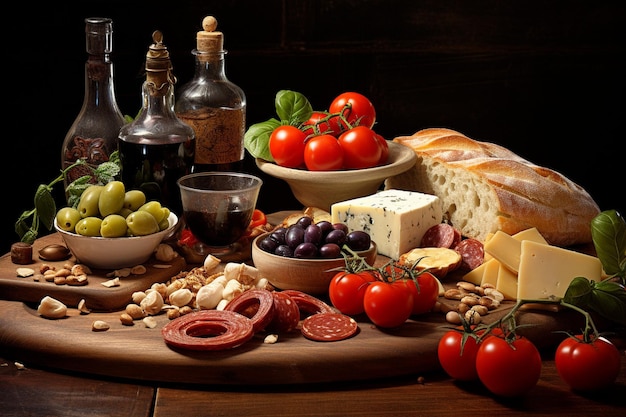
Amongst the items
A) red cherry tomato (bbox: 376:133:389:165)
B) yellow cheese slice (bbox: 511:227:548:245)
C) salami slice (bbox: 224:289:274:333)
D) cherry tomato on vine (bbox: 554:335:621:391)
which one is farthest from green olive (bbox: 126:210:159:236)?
cherry tomato on vine (bbox: 554:335:621:391)

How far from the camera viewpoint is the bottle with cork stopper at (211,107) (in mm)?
2908

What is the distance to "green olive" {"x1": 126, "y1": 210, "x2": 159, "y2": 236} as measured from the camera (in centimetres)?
243

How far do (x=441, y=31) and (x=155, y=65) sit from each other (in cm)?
167

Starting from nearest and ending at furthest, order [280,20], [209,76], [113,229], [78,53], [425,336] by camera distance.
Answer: [425,336] < [113,229] < [209,76] < [78,53] < [280,20]

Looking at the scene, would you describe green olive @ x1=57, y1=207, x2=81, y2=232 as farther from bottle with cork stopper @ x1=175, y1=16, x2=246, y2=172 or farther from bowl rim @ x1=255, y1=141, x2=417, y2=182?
bowl rim @ x1=255, y1=141, x2=417, y2=182

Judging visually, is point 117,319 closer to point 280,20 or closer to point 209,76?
point 209,76

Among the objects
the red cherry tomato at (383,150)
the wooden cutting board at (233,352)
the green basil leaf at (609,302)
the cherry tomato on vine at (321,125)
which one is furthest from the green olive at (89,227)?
the green basil leaf at (609,302)

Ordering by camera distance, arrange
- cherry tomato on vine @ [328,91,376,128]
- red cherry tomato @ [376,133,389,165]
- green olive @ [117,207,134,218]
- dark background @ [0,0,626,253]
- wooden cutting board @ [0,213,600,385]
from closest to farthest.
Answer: wooden cutting board @ [0,213,600,385] < green olive @ [117,207,134,218] < red cherry tomato @ [376,133,389,165] < cherry tomato on vine @ [328,91,376,128] < dark background @ [0,0,626,253]

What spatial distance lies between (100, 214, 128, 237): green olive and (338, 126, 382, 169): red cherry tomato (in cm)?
81

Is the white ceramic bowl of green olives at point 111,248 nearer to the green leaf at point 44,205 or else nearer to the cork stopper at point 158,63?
the green leaf at point 44,205

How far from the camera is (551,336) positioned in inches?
89.4

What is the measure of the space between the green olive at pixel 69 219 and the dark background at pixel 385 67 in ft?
4.03

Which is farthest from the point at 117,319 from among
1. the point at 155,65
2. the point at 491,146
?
the point at 491,146

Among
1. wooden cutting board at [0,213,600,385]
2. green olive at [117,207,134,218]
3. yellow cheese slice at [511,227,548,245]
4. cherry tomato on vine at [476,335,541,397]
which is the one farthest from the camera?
yellow cheese slice at [511,227,548,245]
